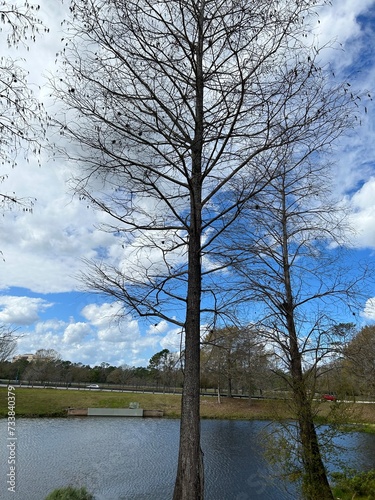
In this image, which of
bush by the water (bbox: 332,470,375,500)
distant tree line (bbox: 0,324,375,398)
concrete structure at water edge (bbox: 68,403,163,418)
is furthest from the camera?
concrete structure at water edge (bbox: 68,403,163,418)

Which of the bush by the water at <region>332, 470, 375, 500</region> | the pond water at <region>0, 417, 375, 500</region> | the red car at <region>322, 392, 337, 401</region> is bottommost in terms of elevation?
the pond water at <region>0, 417, 375, 500</region>

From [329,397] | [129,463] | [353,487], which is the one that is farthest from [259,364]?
[129,463]

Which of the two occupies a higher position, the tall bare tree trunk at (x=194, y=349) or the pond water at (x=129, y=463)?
the tall bare tree trunk at (x=194, y=349)

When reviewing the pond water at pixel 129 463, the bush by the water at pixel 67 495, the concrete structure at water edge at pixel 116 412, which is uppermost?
the bush by the water at pixel 67 495

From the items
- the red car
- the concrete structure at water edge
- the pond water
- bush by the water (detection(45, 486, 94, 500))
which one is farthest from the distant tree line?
the concrete structure at water edge

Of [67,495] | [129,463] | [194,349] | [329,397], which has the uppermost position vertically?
[194,349]

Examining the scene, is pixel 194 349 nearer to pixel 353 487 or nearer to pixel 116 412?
pixel 353 487

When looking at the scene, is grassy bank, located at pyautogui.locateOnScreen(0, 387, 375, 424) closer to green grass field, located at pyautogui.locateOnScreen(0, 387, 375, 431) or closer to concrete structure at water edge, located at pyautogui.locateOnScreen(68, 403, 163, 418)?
green grass field, located at pyautogui.locateOnScreen(0, 387, 375, 431)

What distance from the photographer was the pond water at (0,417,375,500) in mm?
9847

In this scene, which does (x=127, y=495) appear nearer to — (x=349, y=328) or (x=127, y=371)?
(x=349, y=328)

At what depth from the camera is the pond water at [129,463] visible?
32.3 ft

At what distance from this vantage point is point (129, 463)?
13.3 metres

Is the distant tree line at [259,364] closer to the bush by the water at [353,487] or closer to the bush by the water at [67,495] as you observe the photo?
the bush by the water at [353,487]

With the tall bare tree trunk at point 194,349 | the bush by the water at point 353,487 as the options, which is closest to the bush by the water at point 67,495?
the tall bare tree trunk at point 194,349
